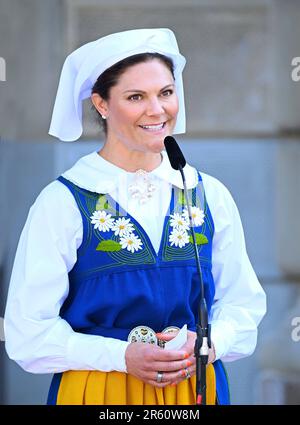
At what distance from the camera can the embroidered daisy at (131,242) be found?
1945 millimetres

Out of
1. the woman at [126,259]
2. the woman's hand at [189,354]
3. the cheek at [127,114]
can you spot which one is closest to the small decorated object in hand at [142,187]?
the woman at [126,259]

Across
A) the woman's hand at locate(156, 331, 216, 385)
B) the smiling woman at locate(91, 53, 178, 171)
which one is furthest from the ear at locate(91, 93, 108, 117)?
the woman's hand at locate(156, 331, 216, 385)

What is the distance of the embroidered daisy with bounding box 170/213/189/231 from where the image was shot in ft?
6.52

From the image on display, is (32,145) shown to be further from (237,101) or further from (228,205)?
(228,205)

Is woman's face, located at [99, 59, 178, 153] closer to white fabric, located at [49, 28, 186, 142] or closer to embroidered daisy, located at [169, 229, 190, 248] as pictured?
white fabric, located at [49, 28, 186, 142]

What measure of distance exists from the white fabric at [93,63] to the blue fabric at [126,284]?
17 cm

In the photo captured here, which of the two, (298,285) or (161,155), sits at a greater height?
(161,155)

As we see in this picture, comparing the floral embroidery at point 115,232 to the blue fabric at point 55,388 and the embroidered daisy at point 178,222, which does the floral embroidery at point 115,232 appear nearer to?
the embroidered daisy at point 178,222

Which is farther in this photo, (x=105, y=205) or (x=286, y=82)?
(x=286, y=82)

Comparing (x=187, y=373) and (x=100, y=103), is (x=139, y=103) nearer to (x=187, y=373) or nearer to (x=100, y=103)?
(x=100, y=103)
